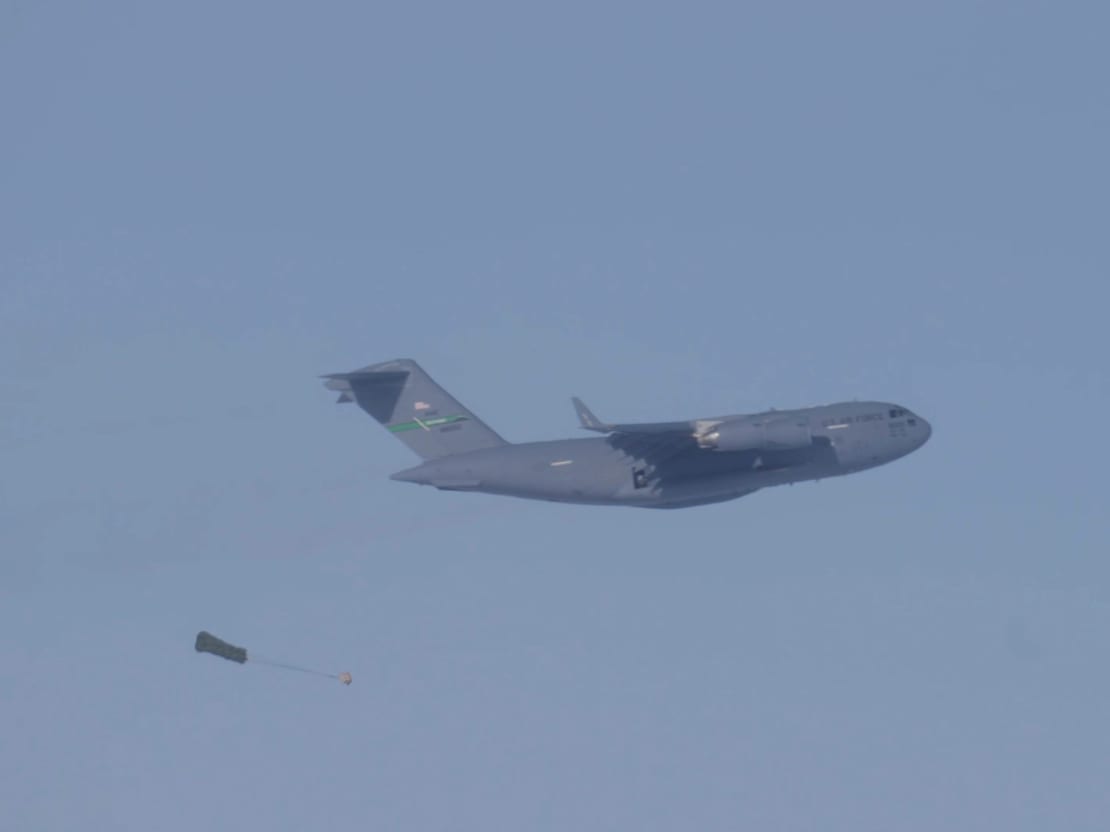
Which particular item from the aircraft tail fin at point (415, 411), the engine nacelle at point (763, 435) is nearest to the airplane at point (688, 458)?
the engine nacelle at point (763, 435)

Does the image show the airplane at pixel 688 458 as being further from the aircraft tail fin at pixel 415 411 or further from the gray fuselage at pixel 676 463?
the aircraft tail fin at pixel 415 411

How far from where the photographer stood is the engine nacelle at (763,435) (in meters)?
21.8

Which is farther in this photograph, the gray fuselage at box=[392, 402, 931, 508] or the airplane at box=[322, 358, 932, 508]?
the gray fuselage at box=[392, 402, 931, 508]

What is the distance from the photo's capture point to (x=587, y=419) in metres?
22.0

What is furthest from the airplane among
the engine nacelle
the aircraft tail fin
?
the aircraft tail fin

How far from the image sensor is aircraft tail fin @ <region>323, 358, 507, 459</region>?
81.3 feet

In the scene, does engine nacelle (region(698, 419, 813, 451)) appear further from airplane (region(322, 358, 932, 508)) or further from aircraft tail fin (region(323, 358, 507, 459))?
aircraft tail fin (region(323, 358, 507, 459))

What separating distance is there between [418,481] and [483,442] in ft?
5.96

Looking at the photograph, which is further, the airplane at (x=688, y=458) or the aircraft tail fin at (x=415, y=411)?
the aircraft tail fin at (x=415, y=411)

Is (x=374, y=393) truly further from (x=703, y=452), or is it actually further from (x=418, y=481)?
(x=703, y=452)

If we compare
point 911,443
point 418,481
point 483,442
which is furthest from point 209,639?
point 911,443

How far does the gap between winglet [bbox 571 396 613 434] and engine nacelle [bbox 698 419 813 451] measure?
84.3 inches

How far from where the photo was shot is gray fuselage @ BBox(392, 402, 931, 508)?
22.8 metres

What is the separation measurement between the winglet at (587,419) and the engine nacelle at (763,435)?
2.14 metres
